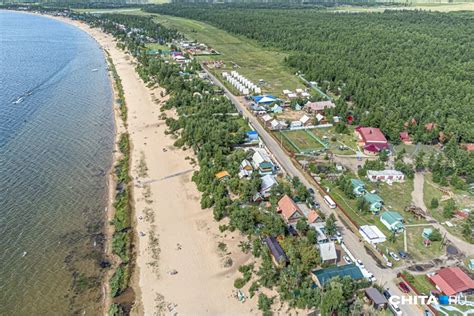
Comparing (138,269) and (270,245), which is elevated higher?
(270,245)

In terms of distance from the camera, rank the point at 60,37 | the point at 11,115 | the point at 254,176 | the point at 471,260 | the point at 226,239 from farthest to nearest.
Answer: the point at 60,37 < the point at 11,115 < the point at 254,176 < the point at 226,239 < the point at 471,260

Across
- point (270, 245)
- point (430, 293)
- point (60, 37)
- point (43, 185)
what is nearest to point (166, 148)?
point (43, 185)

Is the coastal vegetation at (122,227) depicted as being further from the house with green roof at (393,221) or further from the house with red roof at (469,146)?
the house with red roof at (469,146)

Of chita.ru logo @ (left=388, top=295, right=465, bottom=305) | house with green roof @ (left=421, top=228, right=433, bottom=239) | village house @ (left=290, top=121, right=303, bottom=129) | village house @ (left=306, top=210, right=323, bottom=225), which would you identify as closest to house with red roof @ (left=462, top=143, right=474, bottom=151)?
village house @ (left=290, top=121, right=303, bottom=129)

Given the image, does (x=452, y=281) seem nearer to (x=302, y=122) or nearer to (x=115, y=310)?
(x=115, y=310)

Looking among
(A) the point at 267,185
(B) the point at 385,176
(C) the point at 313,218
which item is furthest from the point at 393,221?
(A) the point at 267,185

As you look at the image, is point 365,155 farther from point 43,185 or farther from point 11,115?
point 11,115

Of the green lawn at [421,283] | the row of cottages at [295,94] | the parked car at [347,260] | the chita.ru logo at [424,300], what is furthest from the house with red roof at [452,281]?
the row of cottages at [295,94]

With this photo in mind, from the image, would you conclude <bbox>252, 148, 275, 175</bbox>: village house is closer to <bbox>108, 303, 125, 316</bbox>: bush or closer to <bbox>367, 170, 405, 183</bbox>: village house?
<bbox>367, 170, 405, 183</bbox>: village house
